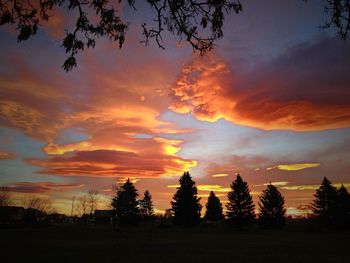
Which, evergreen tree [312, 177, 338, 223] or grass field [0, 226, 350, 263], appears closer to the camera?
grass field [0, 226, 350, 263]

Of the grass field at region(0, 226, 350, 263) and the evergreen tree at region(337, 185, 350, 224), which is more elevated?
the evergreen tree at region(337, 185, 350, 224)

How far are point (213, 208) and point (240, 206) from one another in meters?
22.1

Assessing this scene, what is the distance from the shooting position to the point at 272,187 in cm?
6862

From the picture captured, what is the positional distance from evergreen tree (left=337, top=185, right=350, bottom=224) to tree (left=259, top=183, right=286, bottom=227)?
1090 centimetres

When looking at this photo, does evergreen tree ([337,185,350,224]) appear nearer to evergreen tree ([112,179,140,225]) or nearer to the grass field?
the grass field

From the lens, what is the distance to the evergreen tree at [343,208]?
195ft

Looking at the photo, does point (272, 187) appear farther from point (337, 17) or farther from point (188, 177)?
point (337, 17)

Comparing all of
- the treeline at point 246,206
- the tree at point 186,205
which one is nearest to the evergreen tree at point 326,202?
the treeline at point 246,206

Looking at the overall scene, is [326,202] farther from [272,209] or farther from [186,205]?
[186,205]

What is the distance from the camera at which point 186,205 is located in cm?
6450

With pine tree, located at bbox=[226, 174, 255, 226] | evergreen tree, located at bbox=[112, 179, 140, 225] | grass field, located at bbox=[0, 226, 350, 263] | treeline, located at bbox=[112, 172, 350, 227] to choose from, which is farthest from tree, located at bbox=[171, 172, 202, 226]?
grass field, located at bbox=[0, 226, 350, 263]

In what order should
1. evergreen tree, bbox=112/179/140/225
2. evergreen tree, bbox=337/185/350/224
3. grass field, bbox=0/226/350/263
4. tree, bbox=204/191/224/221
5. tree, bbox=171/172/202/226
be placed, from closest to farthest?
grass field, bbox=0/226/350/263, evergreen tree, bbox=337/185/350/224, tree, bbox=171/172/202/226, evergreen tree, bbox=112/179/140/225, tree, bbox=204/191/224/221

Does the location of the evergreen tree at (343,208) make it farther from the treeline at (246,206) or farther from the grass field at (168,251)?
the grass field at (168,251)

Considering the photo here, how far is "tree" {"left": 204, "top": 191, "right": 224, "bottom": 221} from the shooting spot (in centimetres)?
8594
